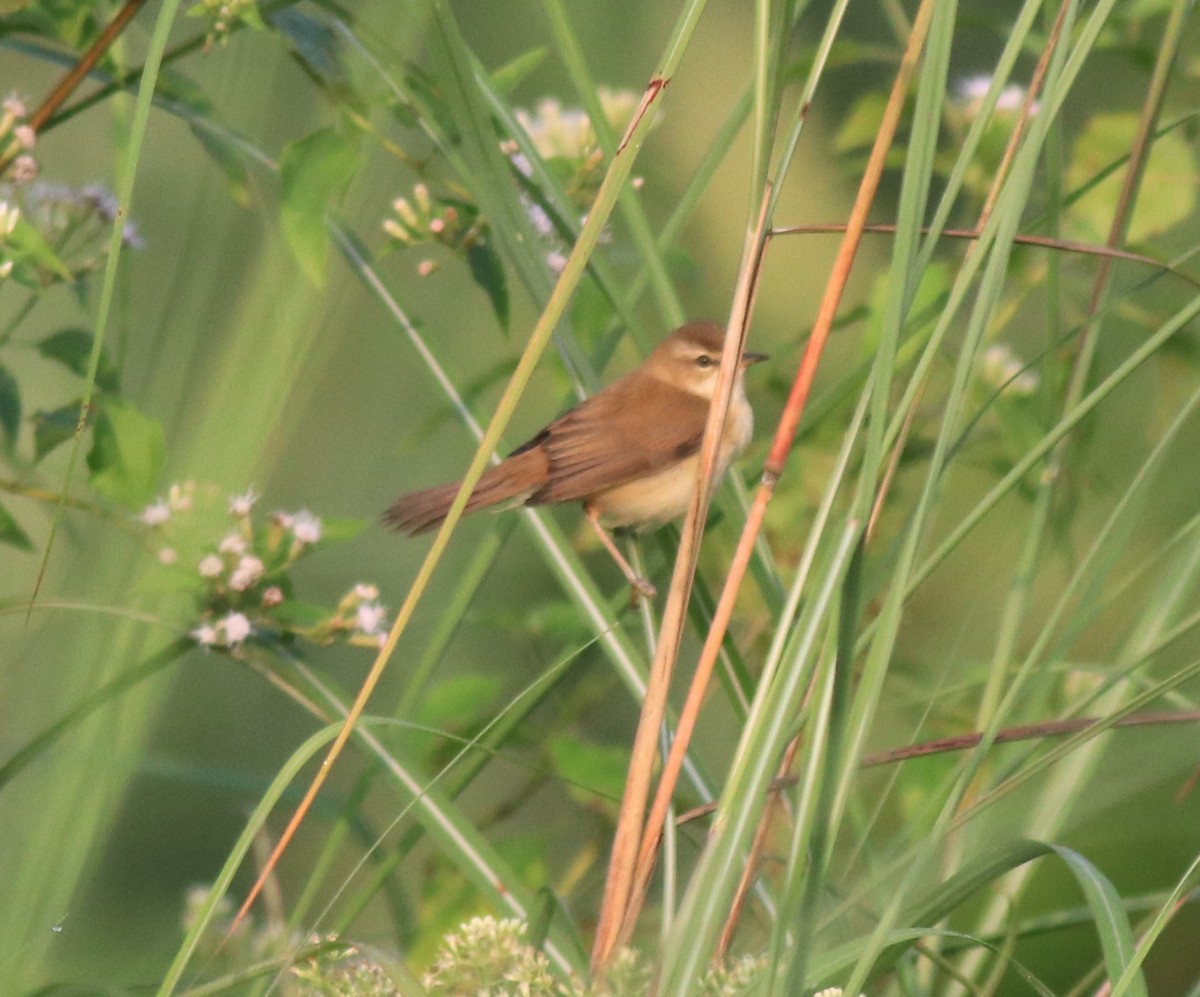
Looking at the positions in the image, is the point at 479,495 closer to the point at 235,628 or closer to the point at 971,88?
the point at 235,628

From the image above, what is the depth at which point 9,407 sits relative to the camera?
73.0 inches

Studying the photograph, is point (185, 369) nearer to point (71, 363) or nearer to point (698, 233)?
point (71, 363)

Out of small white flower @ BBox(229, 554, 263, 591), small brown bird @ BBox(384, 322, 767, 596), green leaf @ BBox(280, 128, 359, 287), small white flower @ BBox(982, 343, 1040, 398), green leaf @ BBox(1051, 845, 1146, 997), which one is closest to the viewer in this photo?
green leaf @ BBox(1051, 845, 1146, 997)

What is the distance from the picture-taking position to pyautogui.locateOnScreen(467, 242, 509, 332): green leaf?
79.7 inches

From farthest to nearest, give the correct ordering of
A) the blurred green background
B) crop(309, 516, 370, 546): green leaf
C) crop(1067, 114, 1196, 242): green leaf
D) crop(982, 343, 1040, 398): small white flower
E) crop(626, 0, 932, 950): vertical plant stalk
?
crop(982, 343, 1040, 398): small white flower → crop(1067, 114, 1196, 242): green leaf → crop(309, 516, 370, 546): green leaf → the blurred green background → crop(626, 0, 932, 950): vertical plant stalk

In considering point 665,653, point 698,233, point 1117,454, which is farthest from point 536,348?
point 698,233

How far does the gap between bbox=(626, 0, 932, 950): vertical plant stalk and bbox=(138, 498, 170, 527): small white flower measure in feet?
2.56

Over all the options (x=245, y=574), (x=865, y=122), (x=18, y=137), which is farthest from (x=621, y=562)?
(x=18, y=137)

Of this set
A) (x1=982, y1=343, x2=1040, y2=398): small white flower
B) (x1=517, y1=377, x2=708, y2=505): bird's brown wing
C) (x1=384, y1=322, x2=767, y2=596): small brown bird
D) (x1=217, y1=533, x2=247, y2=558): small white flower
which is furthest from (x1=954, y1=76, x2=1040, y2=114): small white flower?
(x1=217, y1=533, x2=247, y2=558): small white flower

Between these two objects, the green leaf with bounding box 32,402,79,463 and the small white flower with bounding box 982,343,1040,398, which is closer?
the green leaf with bounding box 32,402,79,463

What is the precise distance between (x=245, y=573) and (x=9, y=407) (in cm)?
38

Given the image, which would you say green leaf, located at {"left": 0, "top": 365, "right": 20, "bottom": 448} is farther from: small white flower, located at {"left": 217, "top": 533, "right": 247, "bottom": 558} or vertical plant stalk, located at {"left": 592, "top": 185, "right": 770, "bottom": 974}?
vertical plant stalk, located at {"left": 592, "top": 185, "right": 770, "bottom": 974}

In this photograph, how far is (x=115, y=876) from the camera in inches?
130

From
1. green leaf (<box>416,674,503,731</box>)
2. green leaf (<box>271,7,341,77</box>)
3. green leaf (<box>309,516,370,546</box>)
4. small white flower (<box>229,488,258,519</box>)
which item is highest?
green leaf (<box>271,7,341,77</box>)
